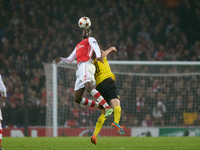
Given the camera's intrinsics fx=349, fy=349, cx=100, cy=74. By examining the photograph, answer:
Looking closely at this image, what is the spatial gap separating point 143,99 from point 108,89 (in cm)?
607

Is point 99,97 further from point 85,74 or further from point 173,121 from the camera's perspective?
point 173,121

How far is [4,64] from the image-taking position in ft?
50.9

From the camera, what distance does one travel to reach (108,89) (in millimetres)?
6949

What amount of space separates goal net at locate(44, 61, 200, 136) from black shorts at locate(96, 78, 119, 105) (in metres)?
5.32

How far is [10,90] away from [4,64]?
90.8 inches

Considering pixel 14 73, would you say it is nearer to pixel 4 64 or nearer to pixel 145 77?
pixel 4 64

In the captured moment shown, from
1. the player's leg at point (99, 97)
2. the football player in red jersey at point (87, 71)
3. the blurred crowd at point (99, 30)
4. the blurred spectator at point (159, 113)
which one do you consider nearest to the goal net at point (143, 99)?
the blurred spectator at point (159, 113)

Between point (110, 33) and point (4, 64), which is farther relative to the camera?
point (110, 33)

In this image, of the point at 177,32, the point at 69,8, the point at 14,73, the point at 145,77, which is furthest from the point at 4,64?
the point at 177,32

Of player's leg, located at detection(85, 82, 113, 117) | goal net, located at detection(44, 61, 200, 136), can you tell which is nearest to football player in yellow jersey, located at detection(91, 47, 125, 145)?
player's leg, located at detection(85, 82, 113, 117)

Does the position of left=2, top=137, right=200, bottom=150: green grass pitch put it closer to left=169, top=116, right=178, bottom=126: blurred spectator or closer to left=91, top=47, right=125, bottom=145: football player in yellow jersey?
left=91, top=47, right=125, bottom=145: football player in yellow jersey

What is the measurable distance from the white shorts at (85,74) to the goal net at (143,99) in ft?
17.2

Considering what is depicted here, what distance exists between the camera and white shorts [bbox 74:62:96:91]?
6871 millimetres

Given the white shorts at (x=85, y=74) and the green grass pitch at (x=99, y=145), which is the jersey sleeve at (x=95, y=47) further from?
the green grass pitch at (x=99, y=145)
